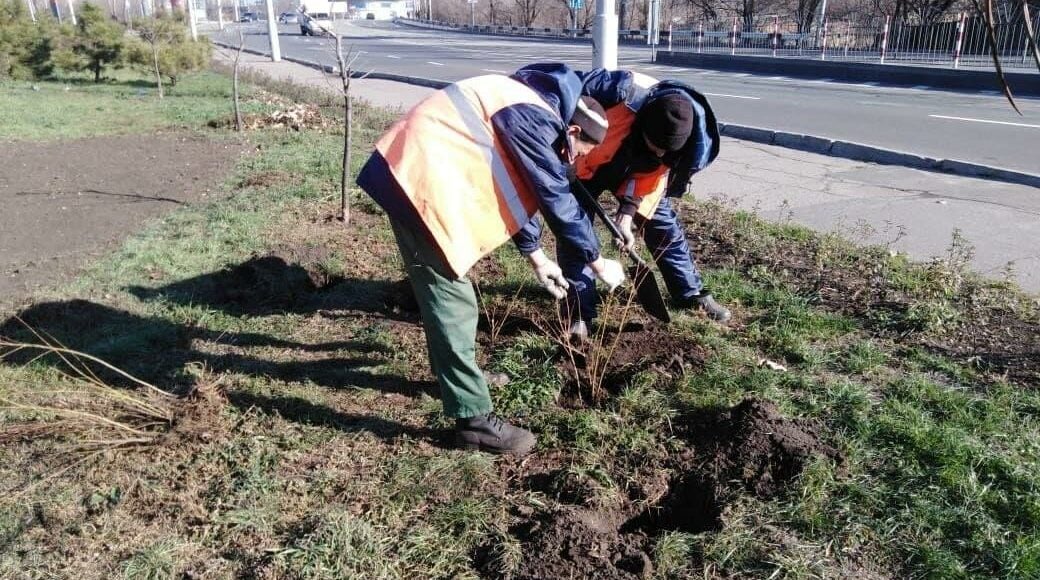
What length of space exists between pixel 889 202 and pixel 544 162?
531 cm

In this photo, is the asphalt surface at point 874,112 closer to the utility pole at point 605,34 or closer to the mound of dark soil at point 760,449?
the utility pole at point 605,34

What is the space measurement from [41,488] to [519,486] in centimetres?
177

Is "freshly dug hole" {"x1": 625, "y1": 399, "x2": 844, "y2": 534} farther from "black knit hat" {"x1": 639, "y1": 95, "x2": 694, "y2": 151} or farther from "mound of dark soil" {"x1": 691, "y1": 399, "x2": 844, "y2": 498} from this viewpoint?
"black knit hat" {"x1": 639, "y1": 95, "x2": 694, "y2": 151}

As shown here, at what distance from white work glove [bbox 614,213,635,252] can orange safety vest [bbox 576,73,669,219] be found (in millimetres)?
100

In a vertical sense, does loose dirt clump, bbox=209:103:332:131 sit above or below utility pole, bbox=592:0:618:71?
below

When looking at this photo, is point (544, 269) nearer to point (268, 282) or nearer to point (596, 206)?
point (596, 206)

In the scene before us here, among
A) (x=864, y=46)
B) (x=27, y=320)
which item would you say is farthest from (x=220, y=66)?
(x=27, y=320)

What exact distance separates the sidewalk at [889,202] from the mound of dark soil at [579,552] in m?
3.49

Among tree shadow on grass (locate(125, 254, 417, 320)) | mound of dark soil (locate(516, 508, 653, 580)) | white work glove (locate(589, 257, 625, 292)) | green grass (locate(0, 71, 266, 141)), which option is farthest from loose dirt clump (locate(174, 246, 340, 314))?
green grass (locate(0, 71, 266, 141))

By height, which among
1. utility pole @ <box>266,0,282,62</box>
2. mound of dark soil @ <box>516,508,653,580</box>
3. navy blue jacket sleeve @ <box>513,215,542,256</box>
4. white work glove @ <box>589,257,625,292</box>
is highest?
utility pole @ <box>266,0,282,62</box>

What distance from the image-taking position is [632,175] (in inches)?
145

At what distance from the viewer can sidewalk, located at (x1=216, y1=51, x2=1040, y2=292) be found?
5.46 m

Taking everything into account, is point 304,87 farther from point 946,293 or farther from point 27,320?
point 946,293

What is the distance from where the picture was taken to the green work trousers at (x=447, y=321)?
2715 mm
